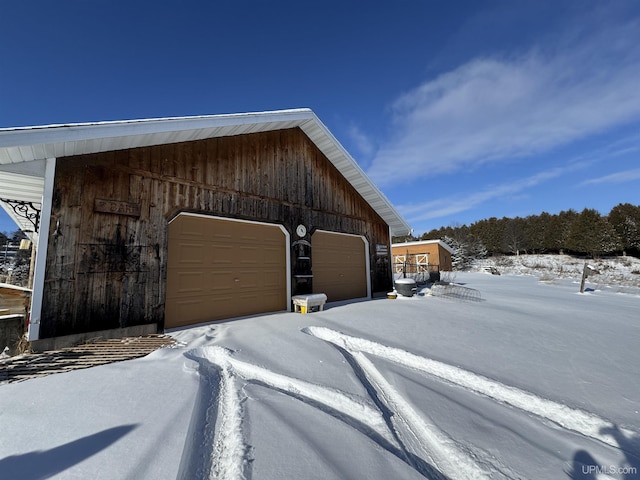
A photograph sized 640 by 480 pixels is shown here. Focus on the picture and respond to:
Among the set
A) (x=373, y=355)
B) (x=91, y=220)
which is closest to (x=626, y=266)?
(x=373, y=355)

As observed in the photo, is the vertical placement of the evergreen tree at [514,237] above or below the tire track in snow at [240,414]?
above

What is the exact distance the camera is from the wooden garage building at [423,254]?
75.9ft

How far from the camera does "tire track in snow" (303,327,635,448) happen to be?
197cm

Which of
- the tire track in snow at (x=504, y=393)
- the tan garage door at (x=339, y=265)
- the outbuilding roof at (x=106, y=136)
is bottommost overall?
the tire track in snow at (x=504, y=393)

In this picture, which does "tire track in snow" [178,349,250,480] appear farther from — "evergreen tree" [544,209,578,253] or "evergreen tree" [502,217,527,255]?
"evergreen tree" [502,217,527,255]

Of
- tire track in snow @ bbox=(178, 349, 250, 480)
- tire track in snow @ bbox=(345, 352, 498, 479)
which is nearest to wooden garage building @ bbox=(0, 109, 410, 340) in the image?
tire track in snow @ bbox=(178, 349, 250, 480)

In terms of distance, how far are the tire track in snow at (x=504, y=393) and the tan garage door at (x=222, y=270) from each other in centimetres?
306

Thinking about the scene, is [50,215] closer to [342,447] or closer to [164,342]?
[164,342]

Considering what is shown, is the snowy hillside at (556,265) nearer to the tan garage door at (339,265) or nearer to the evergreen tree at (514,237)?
the evergreen tree at (514,237)

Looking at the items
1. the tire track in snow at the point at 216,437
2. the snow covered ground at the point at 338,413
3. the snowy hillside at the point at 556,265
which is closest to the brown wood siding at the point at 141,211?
the snow covered ground at the point at 338,413

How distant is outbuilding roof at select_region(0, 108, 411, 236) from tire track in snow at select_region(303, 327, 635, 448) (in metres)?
4.81

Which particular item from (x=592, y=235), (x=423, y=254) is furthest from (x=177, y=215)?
(x=592, y=235)

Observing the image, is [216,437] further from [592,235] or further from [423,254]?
[592,235]

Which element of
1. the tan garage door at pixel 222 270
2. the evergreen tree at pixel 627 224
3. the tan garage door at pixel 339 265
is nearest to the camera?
the tan garage door at pixel 222 270
